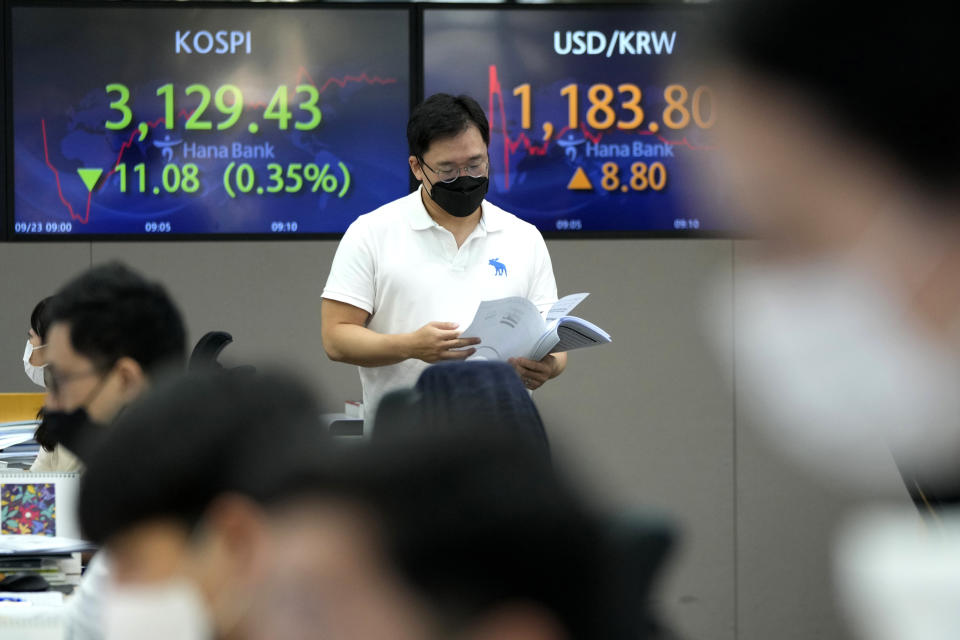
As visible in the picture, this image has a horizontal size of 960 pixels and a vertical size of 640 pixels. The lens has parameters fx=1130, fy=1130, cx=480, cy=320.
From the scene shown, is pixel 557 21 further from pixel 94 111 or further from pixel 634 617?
pixel 634 617

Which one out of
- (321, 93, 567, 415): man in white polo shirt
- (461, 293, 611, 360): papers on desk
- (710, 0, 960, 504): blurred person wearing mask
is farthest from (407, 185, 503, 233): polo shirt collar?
(710, 0, 960, 504): blurred person wearing mask

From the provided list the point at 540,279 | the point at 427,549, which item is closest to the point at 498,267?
the point at 540,279

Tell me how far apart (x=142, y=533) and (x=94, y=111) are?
2862 millimetres

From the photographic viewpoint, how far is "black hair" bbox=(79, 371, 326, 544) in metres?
0.96

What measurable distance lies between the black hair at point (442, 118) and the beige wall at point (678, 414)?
123 centimetres

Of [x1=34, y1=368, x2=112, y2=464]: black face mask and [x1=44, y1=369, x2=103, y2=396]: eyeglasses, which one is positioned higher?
[x1=44, y1=369, x2=103, y2=396]: eyeglasses

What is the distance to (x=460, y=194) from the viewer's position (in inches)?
103

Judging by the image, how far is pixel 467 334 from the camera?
7.82ft

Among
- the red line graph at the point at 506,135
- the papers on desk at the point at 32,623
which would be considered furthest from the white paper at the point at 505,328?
the red line graph at the point at 506,135

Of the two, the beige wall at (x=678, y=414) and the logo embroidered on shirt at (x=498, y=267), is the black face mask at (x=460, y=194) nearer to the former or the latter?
the logo embroidered on shirt at (x=498, y=267)

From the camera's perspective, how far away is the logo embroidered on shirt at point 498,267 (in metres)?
2.59

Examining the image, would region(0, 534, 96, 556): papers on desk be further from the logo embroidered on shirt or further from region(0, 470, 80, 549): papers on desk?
the logo embroidered on shirt

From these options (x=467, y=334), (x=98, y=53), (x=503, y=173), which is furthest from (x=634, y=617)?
(x=98, y=53)

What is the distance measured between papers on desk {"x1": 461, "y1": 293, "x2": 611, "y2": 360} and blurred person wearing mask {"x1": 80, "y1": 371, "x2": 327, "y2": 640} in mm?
1258
